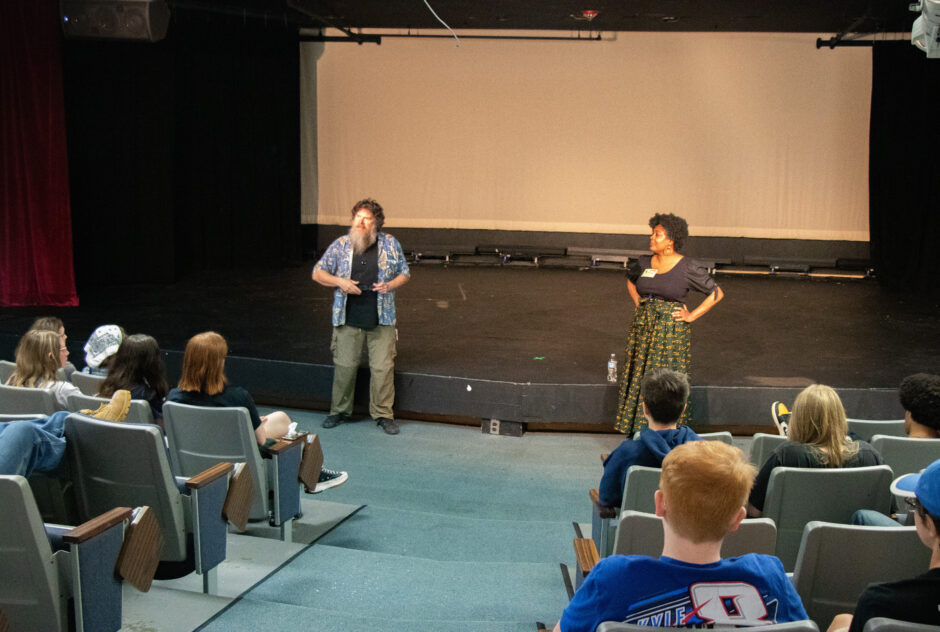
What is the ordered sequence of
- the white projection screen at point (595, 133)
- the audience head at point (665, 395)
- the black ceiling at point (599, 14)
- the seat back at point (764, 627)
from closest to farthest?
the seat back at point (764, 627), the audience head at point (665, 395), the black ceiling at point (599, 14), the white projection screen at point (595, 133)

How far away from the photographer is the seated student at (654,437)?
111 inches

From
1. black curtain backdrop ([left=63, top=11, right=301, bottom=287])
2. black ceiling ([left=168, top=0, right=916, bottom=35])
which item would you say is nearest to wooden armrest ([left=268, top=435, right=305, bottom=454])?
black ceiling ([left=168, top=0, right=916, bottom=35])

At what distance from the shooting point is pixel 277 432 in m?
3.74

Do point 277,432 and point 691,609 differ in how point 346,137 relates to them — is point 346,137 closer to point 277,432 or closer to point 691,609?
point 277,432

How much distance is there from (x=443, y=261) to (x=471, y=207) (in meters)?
0.86

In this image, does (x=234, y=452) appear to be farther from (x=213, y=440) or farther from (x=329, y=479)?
(x=329, y=479)

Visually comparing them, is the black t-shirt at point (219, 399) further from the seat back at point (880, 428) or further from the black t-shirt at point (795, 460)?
the seat back at point (880, 428)

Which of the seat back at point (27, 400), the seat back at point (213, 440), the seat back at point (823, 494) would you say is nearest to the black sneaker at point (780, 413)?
the seat back at point (823, 494)

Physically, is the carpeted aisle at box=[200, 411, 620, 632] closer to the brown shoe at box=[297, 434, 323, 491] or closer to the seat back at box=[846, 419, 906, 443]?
the brown shoe at box=[297, 434, 323, 491]

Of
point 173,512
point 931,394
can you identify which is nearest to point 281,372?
point 173,512

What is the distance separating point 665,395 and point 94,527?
1.73m

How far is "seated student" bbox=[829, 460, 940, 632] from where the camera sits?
1540 millimetres

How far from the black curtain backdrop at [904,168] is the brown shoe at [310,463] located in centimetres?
877

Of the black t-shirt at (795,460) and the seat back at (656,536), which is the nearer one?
the seat back at (656,536)
